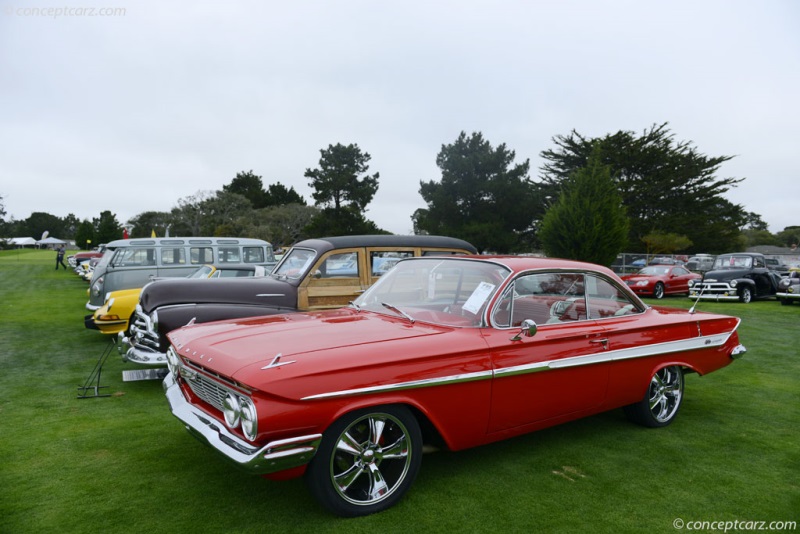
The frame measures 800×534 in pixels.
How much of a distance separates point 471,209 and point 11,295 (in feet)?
114

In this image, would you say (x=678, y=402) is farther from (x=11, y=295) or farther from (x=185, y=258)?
(x=11, y=295)

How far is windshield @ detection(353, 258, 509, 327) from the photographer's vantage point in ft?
11.8

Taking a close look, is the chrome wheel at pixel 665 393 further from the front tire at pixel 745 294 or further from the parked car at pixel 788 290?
the front tire at pixel 745 294

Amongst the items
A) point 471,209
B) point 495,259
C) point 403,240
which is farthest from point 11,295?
point 471,209

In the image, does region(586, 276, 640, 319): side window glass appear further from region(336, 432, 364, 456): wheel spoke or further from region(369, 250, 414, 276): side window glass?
region(369, 250, 414, 276): side window glass

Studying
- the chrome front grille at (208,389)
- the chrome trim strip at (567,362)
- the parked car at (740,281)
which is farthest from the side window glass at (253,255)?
the parked car at (740,281)

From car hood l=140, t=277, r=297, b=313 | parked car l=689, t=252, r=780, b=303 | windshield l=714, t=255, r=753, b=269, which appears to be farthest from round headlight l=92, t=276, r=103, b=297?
windshield l=714, t=255, r=753, b=269

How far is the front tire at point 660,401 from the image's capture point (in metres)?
4.42

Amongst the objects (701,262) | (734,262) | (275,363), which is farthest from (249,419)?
(701,262)

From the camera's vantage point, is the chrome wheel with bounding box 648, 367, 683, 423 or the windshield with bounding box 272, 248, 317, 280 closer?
the chrome wheel with bounding box 648, 367, 683, 423

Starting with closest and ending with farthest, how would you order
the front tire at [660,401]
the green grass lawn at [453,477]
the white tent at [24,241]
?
the green grass lawn at [453,477] < the front tire at [660,401] < the white tent at [24,241]

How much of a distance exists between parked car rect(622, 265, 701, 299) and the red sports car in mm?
13387

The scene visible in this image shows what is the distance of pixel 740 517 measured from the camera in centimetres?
301

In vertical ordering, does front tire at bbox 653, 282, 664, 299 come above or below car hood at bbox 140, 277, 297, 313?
below
